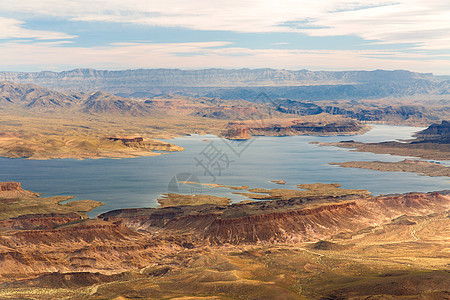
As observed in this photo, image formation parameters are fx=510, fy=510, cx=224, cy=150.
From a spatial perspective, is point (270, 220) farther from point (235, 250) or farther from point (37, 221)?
point (37, 221)

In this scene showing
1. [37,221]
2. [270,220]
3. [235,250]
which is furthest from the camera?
[270,220]

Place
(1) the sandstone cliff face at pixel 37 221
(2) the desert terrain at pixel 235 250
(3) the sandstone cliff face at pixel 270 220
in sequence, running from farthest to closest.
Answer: (1) the sandstone cliff face at pixel 37 221 < (3) the sandstone cliff face at pixel 270 220 < (2) the desert terrain at pixel 235 250

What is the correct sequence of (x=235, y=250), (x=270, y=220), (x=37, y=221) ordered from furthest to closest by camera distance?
1. (x=270, y=220)
2. (x=37, y=221)
3. (x=235, y=250)

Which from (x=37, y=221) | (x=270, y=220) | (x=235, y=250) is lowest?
(x=235, y=250)

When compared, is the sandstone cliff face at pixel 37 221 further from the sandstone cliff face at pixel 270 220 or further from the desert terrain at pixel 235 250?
the sandstone cliff face at pixel 270 220

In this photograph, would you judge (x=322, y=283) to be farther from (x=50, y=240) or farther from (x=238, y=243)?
(x=50, y=240)

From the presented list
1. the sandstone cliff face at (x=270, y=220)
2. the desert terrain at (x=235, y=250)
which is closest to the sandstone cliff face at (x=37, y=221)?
the desert terrain at (x=235, y=250)

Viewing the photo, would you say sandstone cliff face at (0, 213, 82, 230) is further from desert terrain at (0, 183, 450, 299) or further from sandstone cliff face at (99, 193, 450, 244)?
sandstone cliff face at (99, 193, 450, 244)

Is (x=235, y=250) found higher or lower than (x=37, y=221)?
lower

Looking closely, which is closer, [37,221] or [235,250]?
[235,250]

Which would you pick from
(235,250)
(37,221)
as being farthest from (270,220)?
(37,221)

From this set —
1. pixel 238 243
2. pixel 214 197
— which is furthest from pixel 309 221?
pixel 214 197
